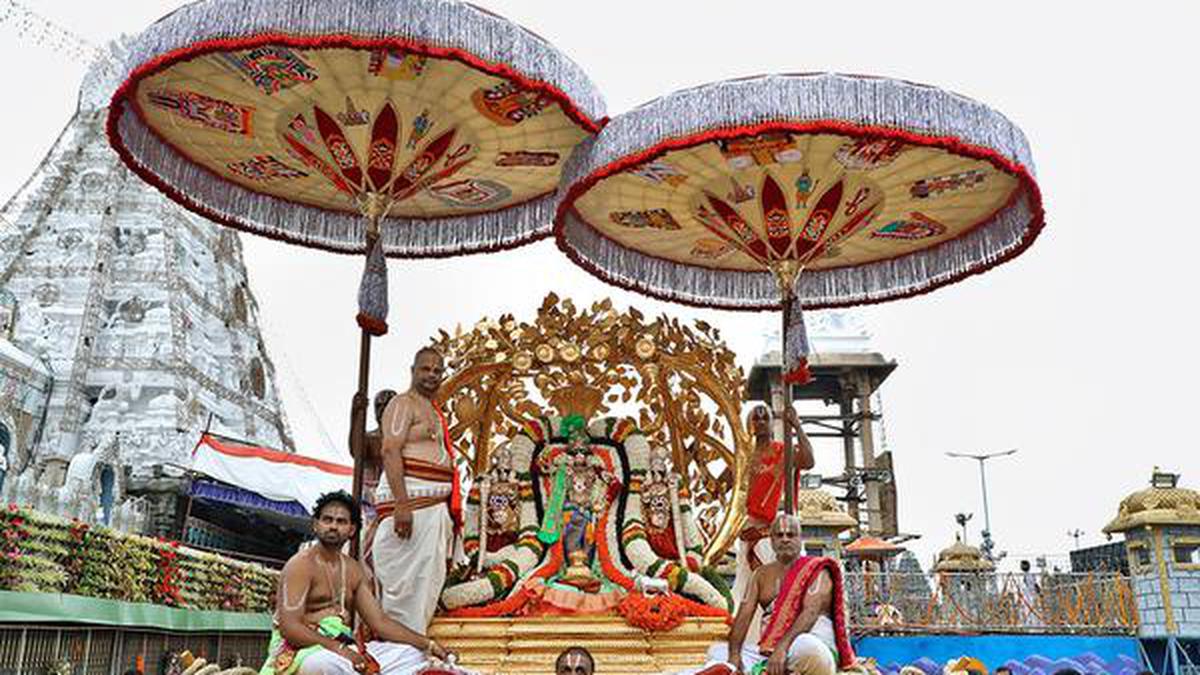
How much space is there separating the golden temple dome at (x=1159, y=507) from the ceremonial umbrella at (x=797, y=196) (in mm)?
7846

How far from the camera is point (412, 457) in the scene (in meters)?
6.24

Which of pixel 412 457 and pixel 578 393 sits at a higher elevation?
pixel 578 393

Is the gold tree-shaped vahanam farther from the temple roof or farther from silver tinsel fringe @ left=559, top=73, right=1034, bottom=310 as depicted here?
the temple roof

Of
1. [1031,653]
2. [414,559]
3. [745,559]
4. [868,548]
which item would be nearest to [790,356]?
[745,559]

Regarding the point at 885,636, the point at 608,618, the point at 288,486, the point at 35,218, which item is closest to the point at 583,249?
the point at 608,618

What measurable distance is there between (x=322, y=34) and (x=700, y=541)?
4708 millimetres

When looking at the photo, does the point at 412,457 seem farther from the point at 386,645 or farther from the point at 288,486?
the point at 288,486

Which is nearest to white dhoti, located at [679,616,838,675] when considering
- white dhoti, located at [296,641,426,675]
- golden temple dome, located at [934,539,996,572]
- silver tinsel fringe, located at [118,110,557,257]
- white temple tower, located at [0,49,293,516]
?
white dhoti, located at [296,641,426,675]

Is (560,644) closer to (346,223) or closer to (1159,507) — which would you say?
(346,223)

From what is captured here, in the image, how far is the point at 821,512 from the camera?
690 inches

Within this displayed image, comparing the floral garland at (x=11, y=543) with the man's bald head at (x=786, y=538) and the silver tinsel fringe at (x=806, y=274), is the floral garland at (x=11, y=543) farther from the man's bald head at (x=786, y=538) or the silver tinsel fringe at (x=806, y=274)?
the man's bald head at (x=786, y=538)

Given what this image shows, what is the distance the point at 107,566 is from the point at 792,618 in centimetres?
1056

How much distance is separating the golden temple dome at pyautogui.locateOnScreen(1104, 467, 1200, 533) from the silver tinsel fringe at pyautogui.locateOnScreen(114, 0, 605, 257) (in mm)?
10741

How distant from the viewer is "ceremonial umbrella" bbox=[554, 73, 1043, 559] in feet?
20.6
